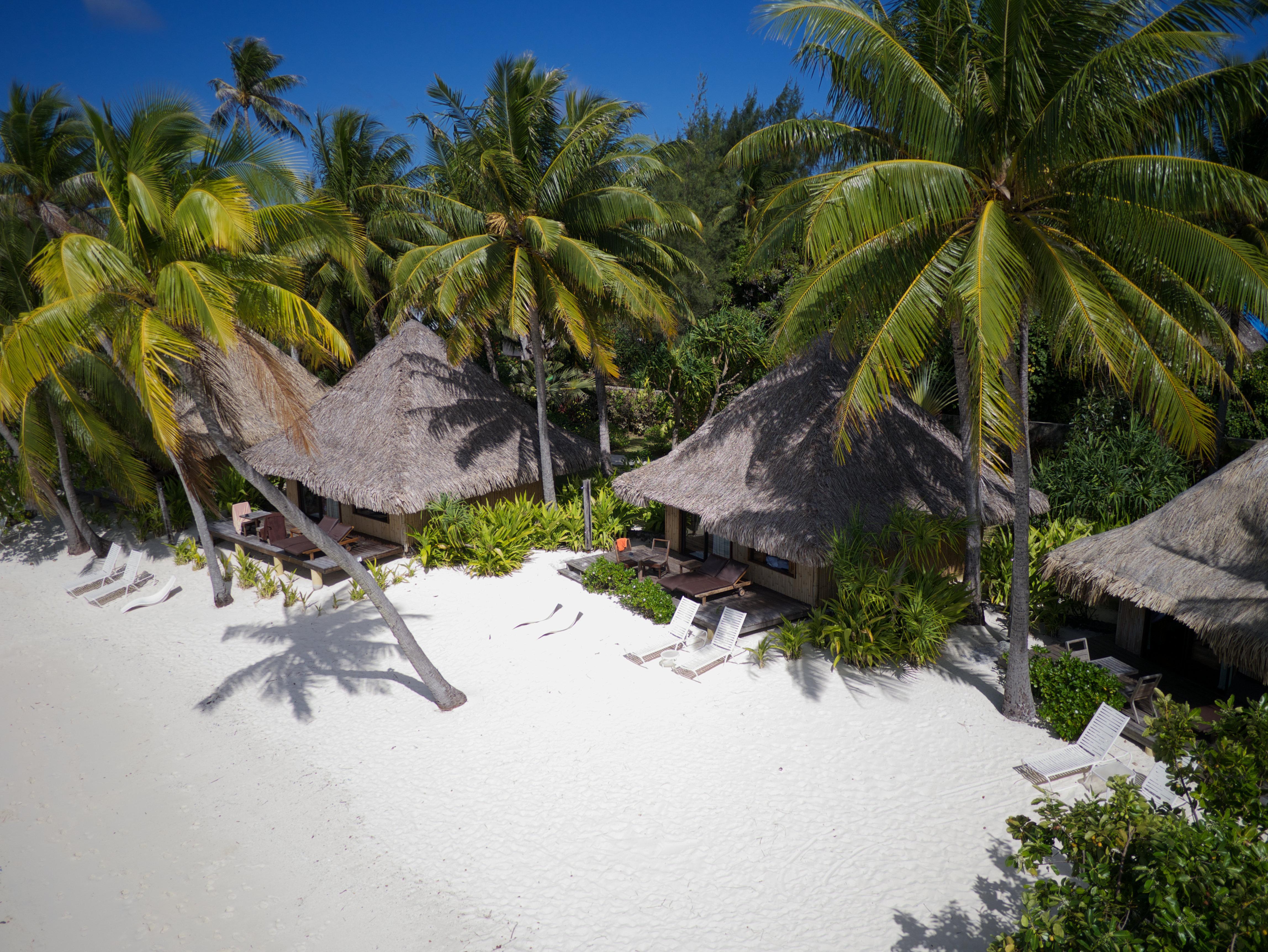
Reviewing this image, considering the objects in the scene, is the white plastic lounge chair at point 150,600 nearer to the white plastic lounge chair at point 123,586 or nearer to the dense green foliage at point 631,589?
the white plastic lounge chair at point 123,586

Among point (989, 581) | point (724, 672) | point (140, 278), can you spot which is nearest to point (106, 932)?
point (140, 278)

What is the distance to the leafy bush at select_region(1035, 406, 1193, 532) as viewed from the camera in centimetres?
1184

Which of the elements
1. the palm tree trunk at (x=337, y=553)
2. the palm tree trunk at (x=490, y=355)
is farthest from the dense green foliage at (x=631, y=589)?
the palm tree trunk at (x=490, y=355)

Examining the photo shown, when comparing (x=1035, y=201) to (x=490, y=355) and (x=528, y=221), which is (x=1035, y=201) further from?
(x=490, y=355)

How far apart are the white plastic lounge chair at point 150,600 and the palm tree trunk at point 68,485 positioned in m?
3.45

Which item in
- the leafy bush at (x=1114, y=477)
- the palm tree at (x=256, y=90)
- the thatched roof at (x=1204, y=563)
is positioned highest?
the palm tree at (x=256, y=90)

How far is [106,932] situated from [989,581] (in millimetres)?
11740

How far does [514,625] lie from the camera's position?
11.6 m

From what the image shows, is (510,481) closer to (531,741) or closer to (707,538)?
(707,538)

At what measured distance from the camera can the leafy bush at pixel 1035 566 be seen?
10570 mm

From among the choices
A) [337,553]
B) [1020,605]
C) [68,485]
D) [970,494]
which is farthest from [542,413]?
[68,485]

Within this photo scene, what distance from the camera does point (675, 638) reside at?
35.9ft

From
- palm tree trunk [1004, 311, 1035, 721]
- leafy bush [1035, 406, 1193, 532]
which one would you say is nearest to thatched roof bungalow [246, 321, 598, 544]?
leafy bush [1035, 406, 1193, 532]

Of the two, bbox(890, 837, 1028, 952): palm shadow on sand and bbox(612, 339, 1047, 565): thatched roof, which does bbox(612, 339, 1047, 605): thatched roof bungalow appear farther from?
bbox(890, 837, 1028, 952): palm shadow on sand
